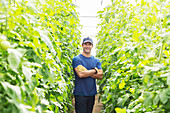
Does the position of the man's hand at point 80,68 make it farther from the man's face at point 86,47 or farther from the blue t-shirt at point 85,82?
the man's face at point 86,47

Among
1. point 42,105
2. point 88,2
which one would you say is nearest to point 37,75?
point 42,105

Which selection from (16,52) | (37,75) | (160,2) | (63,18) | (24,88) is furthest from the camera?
(63,18)

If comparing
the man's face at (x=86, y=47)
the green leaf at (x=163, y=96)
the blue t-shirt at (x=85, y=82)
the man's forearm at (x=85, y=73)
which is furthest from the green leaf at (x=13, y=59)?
the man's face at (x=86, y=47)

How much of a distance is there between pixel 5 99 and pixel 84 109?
2.61m

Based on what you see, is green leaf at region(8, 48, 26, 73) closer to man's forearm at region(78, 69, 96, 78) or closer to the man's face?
man's forearm at region(78, 69, 96, 78)

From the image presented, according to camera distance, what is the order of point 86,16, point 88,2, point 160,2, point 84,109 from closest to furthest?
point 160,2
point 84,109
point 88,2
point 86,16

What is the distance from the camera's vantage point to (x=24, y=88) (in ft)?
3.48

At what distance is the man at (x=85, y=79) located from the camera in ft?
11.5

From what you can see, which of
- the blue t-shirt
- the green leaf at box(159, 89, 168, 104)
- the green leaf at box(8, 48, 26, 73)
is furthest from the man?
the green leaf at box(8, 48, 26, 73)

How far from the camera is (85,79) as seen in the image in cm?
359

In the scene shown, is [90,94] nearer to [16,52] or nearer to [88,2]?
[16,52]

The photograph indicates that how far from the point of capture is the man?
11.5 ft

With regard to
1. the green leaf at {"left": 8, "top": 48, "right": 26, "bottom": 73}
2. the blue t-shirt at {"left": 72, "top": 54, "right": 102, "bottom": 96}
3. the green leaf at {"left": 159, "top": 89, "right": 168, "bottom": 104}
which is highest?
the green leaf at {"left": 8, "top": 48, "right": 26, "bottom": 73}

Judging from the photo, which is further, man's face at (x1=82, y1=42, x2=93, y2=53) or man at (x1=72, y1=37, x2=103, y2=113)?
man's face at (x1=82, y1=42, x2=93, y2=53)
